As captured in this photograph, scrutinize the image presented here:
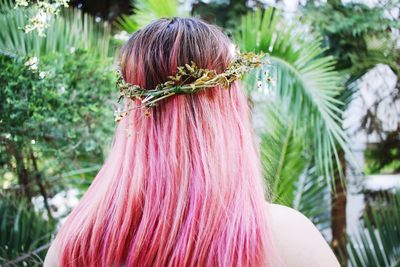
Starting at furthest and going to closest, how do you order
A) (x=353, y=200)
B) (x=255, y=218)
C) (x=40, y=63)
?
(x=353, y=200), (x=40, y=63), (x=255, y=218)

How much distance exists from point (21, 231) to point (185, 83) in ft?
8.56

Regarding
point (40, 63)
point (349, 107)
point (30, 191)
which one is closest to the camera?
point (40, 63)

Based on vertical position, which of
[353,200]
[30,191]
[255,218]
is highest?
[255,218]

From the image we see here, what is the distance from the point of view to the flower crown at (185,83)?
125cm

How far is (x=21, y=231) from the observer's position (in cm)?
355

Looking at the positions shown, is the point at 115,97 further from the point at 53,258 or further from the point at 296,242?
the point at 296,242

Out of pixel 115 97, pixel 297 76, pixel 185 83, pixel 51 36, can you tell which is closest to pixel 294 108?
pixel 297 76

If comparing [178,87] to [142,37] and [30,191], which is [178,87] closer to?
[142,37]

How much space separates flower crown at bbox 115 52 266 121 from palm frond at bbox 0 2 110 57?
70.7 inches

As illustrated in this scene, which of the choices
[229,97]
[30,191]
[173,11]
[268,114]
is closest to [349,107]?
[268,114]

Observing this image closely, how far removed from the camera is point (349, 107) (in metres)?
4.60

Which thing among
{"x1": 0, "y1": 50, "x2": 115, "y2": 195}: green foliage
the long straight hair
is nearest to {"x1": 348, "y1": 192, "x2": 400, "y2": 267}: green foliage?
{"x1": 0, "y1": 50, "x2": 115, "y2": 195}: green foliage

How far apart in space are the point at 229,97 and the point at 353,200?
428cm

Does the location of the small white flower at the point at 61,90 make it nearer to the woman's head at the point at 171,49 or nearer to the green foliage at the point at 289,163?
the green foliage at the point at 289,163
